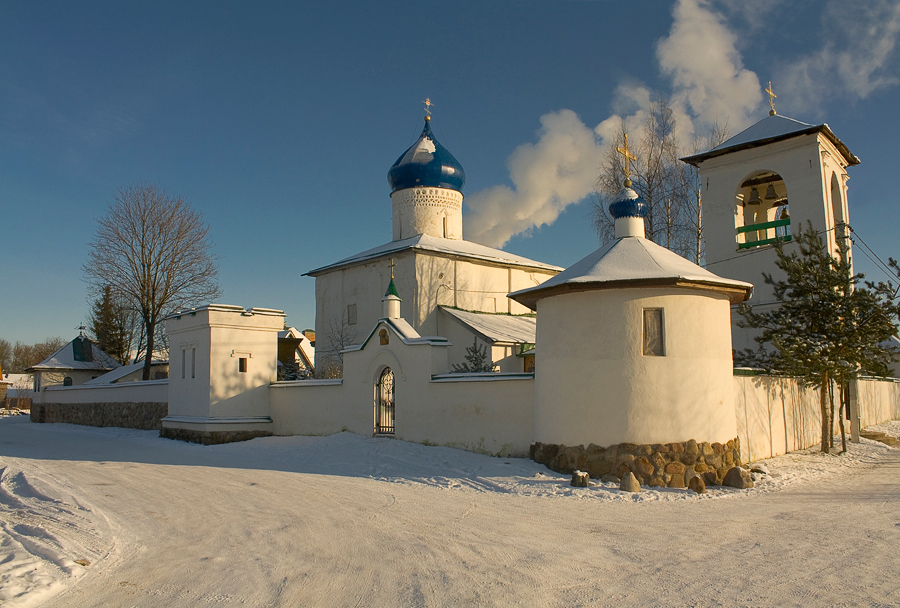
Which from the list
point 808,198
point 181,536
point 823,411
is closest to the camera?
point 181,536

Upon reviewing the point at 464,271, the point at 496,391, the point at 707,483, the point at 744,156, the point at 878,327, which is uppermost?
the point at 744,156

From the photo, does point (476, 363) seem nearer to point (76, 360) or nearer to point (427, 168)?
point (427, 168)

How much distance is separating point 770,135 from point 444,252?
34.7 feet

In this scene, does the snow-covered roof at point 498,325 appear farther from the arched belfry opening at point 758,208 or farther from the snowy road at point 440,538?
the snowy road at point 440,538

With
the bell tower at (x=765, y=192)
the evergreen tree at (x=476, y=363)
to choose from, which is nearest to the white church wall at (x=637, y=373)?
the evergreen tree at (x=476, y=363)

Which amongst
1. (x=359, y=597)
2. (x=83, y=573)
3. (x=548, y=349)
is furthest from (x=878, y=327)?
(x=83, y=573)

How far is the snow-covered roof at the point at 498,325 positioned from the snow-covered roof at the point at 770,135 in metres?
6.96

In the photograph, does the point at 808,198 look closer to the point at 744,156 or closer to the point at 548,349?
the point at 744,156

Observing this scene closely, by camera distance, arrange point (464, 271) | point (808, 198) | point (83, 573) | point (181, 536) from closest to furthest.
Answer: point (83, 573) < point (181, 536) < point (808, 198) < point (464, 271)

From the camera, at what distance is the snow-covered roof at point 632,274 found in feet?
32.5

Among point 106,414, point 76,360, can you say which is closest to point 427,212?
point 106,414

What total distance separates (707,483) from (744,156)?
11.5m

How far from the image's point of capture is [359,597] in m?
4.78

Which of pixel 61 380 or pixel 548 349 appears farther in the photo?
pixel 61 380
